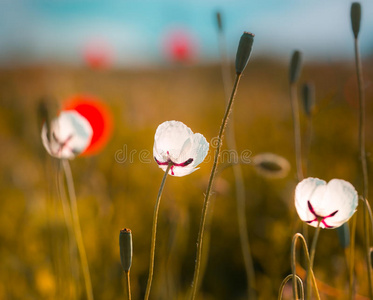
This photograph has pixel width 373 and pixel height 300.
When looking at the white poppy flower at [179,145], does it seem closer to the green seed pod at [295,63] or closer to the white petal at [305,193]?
the white petal at [305,193]

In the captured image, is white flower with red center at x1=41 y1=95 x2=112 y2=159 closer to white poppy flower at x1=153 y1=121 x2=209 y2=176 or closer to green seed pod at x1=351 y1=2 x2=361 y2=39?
white poppy flower at x1=153 y1=121 x2=209 y2=176

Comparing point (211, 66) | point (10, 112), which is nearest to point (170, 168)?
point (10, 112)

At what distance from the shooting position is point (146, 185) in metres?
2.03

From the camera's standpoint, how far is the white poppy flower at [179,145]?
65 centimetres

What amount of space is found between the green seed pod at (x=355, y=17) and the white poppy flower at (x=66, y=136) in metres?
0.54

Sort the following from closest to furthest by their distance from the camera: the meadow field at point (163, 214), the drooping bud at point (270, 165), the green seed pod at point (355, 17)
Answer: the green seed pod at point (355, 17)
the drooping bud at point (270, 165)
the meadow field at point (163, 214)

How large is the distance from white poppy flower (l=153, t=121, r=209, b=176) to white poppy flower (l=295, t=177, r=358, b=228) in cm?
15

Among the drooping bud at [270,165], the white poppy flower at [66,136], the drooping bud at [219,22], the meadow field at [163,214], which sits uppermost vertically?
the drooping bud at [219,22]

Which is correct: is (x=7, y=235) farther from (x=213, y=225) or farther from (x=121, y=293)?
(x=213, y=225)

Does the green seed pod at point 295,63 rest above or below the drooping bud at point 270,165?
above

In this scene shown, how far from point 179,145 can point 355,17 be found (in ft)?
1.20

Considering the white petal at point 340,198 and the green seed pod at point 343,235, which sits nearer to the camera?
the white petal at point 340,198

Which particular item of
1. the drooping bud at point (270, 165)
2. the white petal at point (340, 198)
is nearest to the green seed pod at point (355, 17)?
the white petal at point (340, 198)

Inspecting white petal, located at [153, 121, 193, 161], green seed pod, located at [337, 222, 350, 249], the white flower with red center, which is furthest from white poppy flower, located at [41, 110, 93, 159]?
green seed pod, located at [337, 222, 350, 249]
